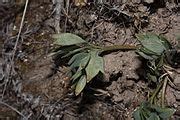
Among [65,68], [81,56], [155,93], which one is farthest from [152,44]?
[65,68]

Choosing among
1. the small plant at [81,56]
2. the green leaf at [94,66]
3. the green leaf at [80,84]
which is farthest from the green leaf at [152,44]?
the green leaf at [80,84]

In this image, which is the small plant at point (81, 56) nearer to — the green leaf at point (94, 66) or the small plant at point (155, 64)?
the green leaf at point (94, 66)

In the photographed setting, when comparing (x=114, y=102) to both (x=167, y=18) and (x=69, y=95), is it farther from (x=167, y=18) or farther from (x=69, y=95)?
(x=167, y=18)

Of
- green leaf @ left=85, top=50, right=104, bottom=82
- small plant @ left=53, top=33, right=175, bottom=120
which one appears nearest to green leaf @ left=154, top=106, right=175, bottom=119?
small plant @ left=53, top=33, right=175, bottom=120

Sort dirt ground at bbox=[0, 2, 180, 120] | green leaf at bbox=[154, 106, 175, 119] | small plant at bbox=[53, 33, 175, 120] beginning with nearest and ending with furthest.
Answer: green leaf at bbox=[154, 106, 175, 119] < small plant at bbox=[53, 33, 175, 120] < dirt ground at bbox=[0, 2, 180, 120]

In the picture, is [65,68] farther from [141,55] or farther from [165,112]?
[165,112]

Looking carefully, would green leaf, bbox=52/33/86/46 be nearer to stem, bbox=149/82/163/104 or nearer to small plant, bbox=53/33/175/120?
small plant, bbox=53/33/175/120

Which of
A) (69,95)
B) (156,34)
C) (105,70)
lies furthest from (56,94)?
(156,34)
